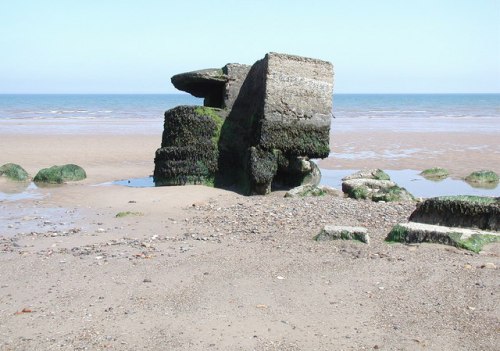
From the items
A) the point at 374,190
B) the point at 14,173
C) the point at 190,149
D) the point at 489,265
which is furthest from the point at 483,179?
the point at 14,173

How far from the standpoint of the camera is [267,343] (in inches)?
186

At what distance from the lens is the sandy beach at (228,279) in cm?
487

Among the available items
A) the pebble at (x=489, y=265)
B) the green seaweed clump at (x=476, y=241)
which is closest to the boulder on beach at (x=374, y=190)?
the green seaweed clump at (x=476, y=241)

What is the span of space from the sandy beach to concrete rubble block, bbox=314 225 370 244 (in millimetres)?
128

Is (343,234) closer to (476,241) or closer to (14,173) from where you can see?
(476,241)

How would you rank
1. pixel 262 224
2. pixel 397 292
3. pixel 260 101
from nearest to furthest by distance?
pixel 397 292
pixel 262 224
pixel 260 101

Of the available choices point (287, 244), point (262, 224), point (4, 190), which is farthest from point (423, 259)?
point (4, 190)

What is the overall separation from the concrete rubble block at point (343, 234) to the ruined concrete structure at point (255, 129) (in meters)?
3.78

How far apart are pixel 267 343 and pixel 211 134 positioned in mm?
7929

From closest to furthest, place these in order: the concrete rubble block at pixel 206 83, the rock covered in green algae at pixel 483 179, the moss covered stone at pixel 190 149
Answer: the moss covered stone at pixel 190 149 < the concrete rubble block at pixel 206 83 < the rock covered in green algae at pixel 483 179

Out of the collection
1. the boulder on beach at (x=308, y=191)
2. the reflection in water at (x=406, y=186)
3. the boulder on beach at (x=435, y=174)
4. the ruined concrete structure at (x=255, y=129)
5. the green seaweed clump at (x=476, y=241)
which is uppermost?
the ruined concrete structure at (x=255, y=129)

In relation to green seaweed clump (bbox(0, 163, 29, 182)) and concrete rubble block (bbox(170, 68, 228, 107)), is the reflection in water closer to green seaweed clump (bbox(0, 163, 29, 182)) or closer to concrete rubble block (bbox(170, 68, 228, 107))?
green seaweed clump (bbox(0, 163, 29, 182))

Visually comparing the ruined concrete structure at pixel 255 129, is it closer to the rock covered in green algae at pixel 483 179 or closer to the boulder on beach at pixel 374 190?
the boulder on beach at pixel 374 190

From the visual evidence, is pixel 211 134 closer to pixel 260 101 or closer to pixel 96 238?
pixel 260 101
